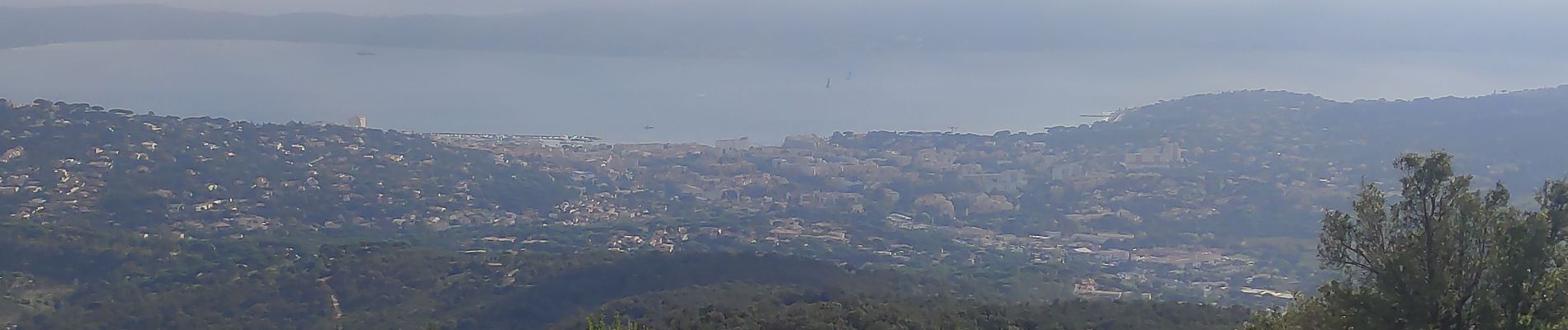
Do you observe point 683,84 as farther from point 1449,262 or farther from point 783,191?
point 1449,262

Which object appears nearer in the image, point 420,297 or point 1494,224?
point 1494,224

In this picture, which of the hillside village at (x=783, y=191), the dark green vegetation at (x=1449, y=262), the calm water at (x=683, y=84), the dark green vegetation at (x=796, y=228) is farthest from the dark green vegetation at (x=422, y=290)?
the calm water at (x=683, y=84)

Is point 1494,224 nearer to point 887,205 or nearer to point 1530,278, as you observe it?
point 1530,278

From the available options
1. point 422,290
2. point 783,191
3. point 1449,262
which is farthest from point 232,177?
point 1449,262

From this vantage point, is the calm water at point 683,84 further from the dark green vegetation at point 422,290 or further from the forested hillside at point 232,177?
the dark green vegetation at point 422,290

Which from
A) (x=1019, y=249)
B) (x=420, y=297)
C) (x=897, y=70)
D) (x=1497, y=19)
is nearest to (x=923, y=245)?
(x=1019, y=249)

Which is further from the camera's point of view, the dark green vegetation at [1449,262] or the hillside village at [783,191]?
the hillside village at [783,191]

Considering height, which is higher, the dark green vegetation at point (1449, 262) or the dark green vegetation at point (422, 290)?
the dark green vegetation at point (1449, 262)
